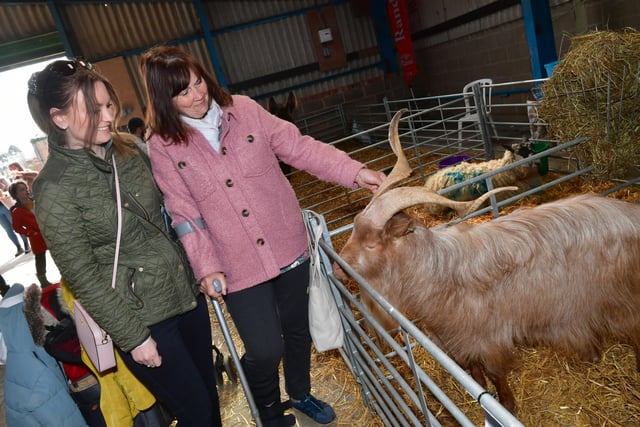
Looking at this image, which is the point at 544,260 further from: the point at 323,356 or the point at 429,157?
the point at 429,157

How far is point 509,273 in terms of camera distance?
2.22 meters

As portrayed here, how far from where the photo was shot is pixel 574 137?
3.36m

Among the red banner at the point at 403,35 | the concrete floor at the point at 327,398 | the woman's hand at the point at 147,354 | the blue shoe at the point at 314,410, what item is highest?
the red banner at the point at 403,35

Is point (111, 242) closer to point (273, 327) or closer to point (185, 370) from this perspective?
point (185, 370)

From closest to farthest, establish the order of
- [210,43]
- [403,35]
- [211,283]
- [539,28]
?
[211,283] < [539,28] < [210,43] < [403,35]

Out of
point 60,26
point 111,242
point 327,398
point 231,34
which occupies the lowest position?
point 327,398

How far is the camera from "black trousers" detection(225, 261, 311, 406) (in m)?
2.09

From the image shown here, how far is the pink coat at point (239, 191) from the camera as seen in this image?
1958mm

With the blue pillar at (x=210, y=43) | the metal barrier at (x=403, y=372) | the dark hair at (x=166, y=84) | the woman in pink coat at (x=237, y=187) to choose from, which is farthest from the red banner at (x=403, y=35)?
the dark hair at (x=166, y=84)

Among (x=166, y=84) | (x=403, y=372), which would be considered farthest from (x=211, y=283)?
(x=403, y=372)

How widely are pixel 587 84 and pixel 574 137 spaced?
41 cm

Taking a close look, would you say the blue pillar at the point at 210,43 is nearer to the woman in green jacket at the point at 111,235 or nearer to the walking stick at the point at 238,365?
the walking stick at the point at 238,365

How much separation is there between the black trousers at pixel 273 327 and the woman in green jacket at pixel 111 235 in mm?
257

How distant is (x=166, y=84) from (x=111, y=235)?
2.29 ft
